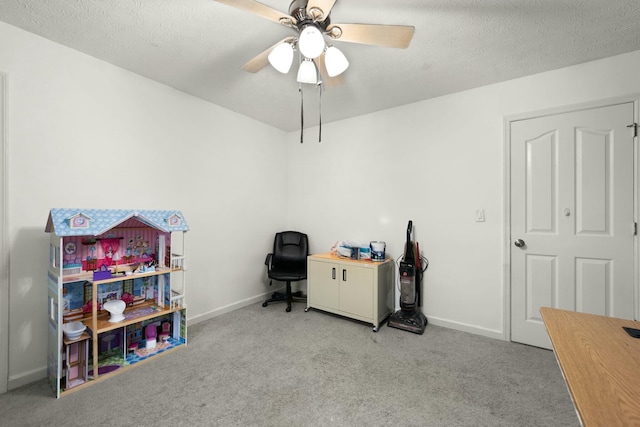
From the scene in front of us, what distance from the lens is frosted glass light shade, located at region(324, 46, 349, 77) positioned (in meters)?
1.58

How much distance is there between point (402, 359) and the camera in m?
2.21

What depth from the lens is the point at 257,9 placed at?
1334mm

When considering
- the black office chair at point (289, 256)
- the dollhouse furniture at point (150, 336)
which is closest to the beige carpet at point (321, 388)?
the dollhouse furniture at point (150, 336)

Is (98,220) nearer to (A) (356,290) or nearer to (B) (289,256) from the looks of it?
(B) (289,256)

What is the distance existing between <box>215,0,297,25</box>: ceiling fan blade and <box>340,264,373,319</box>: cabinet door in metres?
2.30

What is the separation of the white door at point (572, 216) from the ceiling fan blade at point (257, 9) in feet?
7.79

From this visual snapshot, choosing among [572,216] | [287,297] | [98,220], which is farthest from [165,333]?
[572,216]

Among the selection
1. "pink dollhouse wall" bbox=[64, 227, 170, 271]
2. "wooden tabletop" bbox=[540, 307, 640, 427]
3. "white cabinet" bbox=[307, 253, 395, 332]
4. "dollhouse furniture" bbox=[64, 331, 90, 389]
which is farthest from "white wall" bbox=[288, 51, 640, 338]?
"dollhouse furniture" bbox=[64, 331, 90, 389]

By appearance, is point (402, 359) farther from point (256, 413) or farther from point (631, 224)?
point (631, 224)

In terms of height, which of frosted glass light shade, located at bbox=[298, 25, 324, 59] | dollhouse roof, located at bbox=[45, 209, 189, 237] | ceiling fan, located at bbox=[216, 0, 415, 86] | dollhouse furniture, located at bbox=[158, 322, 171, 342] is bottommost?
dollhouse furniture, located at bbox=[158, 322, 171, 342]

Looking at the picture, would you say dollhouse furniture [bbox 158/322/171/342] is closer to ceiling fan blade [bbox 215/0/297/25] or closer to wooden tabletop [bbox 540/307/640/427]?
ceiling fan blade [bbox 215/0/297/25]

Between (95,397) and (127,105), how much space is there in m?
2.31

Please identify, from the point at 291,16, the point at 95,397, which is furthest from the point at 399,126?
the point at 95,397

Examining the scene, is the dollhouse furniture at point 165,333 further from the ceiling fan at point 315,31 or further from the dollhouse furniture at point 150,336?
the ceiling fan at point 315,31
